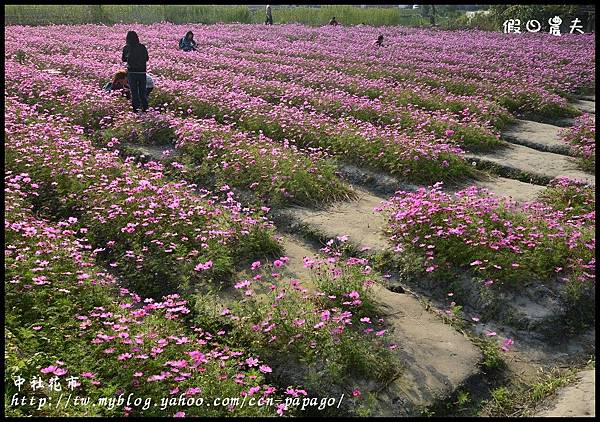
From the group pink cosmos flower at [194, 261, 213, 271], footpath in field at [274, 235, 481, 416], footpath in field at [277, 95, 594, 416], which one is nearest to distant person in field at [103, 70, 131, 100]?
footpath in field at [277, 95, 594, 416]

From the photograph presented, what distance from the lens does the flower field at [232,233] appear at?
5.21 meters

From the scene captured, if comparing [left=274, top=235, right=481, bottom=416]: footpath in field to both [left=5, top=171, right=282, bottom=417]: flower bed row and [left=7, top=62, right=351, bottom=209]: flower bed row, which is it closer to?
[left=5, top=171, right=282, bottom=417]: flower bed row

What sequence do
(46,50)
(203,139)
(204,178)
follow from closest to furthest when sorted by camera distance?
(204,178) → (203,139) → (46,50)

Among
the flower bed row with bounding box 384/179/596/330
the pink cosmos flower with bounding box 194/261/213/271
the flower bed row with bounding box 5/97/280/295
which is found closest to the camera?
the pink cosmos flower with bounding box 194/261/213/271

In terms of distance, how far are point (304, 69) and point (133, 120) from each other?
28.2ft

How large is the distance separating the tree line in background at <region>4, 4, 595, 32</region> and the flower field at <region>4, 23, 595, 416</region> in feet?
76.5

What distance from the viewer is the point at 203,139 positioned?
11508 mm

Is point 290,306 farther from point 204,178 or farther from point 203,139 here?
point 203,139

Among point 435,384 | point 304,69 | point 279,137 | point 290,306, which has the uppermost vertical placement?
point 304,69

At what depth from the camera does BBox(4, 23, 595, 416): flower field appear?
5.21 m

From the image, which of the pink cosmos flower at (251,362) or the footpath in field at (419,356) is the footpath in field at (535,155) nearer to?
the footpath in field at (419,356)

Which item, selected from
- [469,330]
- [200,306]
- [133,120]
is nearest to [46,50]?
[133,120]

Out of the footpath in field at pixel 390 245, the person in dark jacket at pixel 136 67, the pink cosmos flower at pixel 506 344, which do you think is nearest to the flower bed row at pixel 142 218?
the footpath in field at pixel 390 245

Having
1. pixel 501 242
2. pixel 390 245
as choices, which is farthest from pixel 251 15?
pixel 501 242
